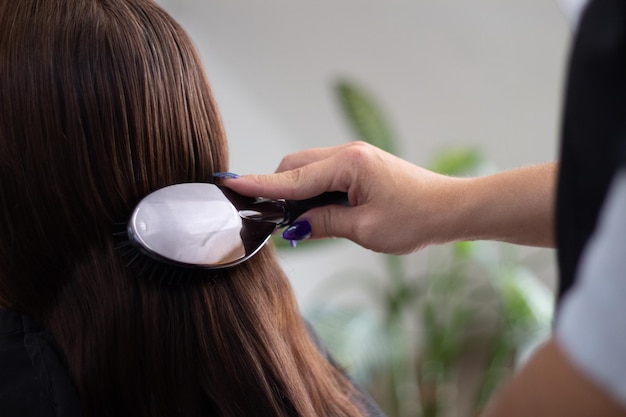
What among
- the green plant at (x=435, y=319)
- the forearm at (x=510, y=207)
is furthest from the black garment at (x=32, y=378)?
the green plant at (x=435, y=319)

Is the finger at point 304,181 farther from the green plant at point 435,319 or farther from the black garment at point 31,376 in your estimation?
the green plant at point 435,319

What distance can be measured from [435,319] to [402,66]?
666mm

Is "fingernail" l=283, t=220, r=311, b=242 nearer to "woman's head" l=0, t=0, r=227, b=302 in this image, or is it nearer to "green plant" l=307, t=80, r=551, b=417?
"woman's head" l=0, t=0, r=227, b=302

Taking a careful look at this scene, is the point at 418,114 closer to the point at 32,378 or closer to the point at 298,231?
the point at 298,231

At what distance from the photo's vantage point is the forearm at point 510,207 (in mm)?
729

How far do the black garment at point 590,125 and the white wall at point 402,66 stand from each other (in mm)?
1355

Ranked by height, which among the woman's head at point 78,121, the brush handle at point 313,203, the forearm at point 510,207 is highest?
the woman's head at point 78,121

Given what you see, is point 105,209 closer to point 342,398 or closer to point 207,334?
point 207,334

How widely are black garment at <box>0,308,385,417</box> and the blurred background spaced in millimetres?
877

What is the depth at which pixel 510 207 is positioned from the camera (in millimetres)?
743

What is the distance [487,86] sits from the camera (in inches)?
70.2

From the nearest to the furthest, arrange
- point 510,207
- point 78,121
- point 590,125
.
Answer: point 590,125 → point 78,121 → point 510,207

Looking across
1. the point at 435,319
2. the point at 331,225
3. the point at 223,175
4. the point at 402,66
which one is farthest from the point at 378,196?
the point at 402,66

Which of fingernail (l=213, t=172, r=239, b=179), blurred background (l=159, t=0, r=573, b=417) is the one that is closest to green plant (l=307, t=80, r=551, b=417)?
blurred background (l=159, t=0, r=573, b=417)
